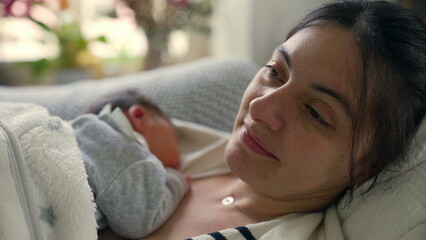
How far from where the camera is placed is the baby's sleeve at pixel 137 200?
778mm

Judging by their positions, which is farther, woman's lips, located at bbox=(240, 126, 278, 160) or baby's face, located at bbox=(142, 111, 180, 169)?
baby's face, located at bbox=(142, 111, 180, 169)

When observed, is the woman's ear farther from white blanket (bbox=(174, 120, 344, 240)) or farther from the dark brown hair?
the dark brown hair

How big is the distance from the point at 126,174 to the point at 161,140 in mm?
237

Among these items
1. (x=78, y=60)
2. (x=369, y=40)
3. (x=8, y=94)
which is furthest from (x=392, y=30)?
(x=78, y=60)

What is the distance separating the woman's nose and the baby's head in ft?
1.14

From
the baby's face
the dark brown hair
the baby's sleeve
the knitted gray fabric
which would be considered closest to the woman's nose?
the dark brown hair

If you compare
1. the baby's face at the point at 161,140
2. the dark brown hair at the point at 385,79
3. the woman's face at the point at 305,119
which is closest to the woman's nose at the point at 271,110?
the woman's face at the point at 305,119

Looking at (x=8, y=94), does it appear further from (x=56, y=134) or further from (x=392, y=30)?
(x=392, y=30)

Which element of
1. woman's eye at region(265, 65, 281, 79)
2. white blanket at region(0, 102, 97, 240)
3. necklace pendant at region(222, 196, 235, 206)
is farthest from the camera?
necklace pendant at region(222, 196, 235, 206)

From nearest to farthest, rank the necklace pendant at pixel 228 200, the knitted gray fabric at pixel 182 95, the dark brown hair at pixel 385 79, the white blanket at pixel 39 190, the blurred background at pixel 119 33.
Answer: the white blanket at pixel 39 190 < the dark brown hair at pixel 385 79 < the necklace pendant at pixel 228 200 < the knitted gray fabric at pixel 182 95 < the blurred background at pixel 119 33

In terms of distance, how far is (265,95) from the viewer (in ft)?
2.54

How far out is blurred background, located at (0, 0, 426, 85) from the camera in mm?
2244

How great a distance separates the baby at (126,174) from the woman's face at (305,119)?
0.59 feet

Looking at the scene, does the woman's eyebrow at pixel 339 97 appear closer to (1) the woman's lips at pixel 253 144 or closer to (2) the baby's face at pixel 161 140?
(1) the woman's lips at pixel 253 144
